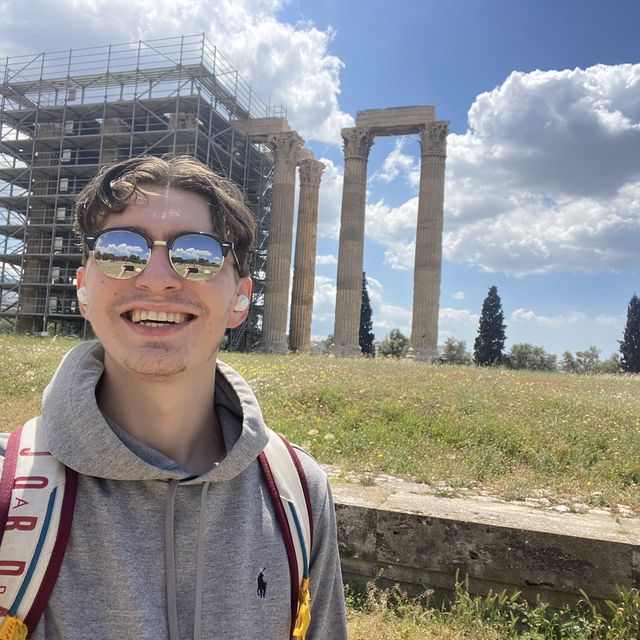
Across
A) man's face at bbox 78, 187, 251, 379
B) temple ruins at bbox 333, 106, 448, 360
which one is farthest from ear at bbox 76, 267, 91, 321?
temple ruins at bbox 333, 106, 448, 360

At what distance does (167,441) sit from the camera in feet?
5.15

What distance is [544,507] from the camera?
4898 mm

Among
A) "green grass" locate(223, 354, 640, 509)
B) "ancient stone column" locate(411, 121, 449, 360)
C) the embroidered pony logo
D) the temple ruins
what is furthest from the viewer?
the temple ruins

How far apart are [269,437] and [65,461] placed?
550 millimetres

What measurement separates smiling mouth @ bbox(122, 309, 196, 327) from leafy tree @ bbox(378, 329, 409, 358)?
44884 mm

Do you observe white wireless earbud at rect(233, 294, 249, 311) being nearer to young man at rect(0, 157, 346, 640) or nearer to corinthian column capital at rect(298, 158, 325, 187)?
young man at rect(0, 157, 346, 640)

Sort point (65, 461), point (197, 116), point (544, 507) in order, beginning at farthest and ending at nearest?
point (197, 116), point (544, 507), point (65, 461)

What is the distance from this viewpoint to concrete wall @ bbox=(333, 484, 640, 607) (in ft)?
11.8

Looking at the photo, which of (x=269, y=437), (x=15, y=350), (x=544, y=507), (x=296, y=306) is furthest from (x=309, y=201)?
(x=269, y=437)

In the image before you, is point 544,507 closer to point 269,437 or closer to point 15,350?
point 269,437

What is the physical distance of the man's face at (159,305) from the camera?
148 cm

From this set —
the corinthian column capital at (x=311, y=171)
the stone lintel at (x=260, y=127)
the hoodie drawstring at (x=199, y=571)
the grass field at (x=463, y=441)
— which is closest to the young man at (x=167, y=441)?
the hoodie drawstring at (x=199, y=571)

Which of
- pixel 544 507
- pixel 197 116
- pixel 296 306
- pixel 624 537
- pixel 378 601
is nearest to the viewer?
pixel 624 537

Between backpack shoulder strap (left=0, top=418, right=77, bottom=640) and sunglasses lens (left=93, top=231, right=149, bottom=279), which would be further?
sunglasses lens (left=93, top=231, right=149, bottom=279)
